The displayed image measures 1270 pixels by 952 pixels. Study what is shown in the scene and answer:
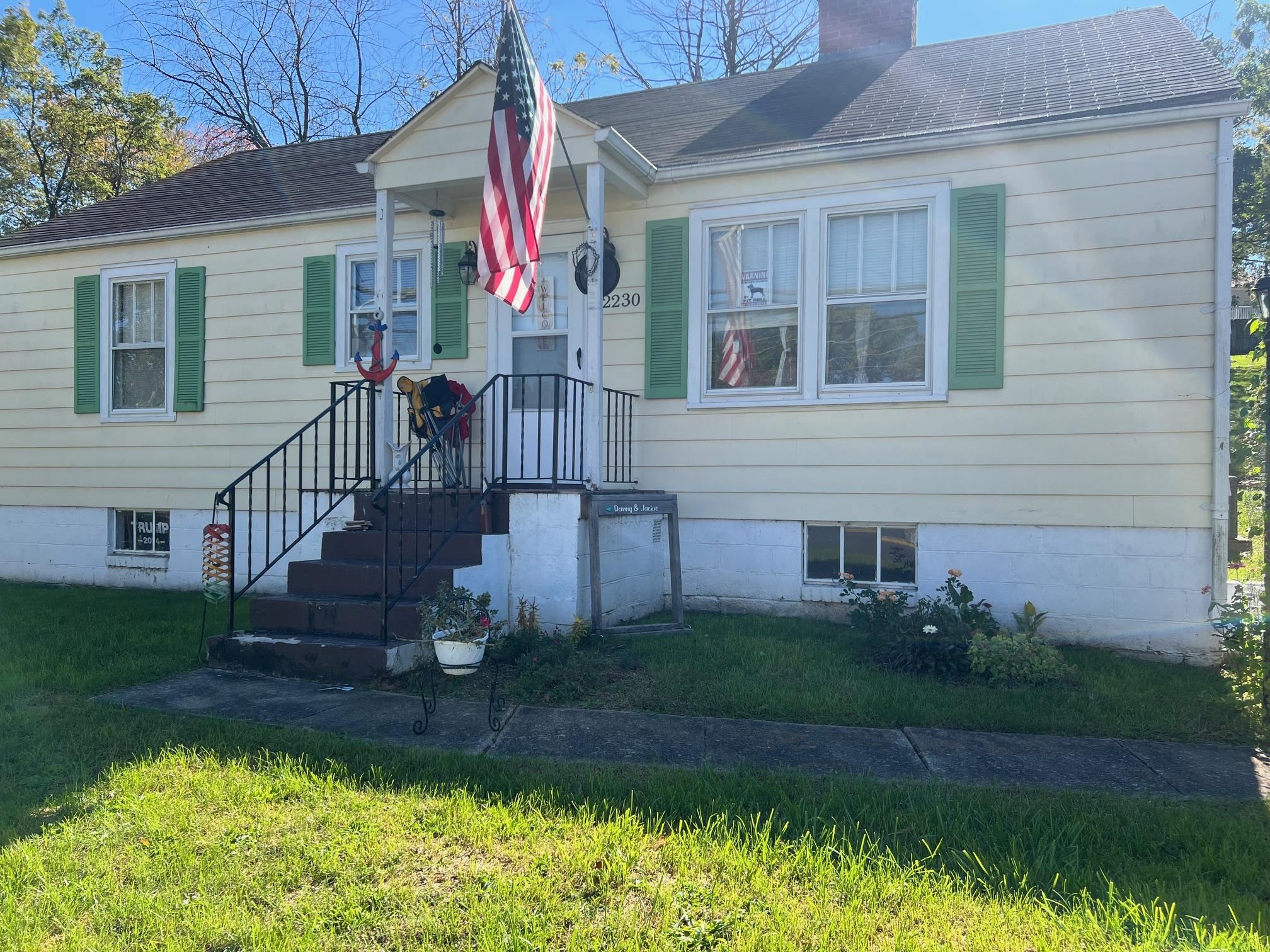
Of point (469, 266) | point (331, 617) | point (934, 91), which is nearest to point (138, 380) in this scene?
point (469, 266)

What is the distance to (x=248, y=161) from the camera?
34.7ft

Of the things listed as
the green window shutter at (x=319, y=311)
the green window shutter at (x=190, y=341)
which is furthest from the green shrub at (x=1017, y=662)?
the green window shutter at (x=190, y=341)

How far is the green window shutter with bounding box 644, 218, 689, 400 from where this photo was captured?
22.8 feet

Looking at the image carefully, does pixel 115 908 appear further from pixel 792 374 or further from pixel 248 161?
pixel 248 161

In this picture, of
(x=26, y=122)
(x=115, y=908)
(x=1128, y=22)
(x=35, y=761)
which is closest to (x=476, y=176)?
(x=35, y=761)

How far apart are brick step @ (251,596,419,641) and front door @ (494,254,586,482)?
6.34ft

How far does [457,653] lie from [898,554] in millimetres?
3617

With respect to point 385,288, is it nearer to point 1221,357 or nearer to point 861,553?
point 861,553

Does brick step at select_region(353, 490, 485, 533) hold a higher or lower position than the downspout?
lower

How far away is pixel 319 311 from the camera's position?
8086mm

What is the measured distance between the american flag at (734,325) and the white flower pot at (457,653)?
333 centimetres

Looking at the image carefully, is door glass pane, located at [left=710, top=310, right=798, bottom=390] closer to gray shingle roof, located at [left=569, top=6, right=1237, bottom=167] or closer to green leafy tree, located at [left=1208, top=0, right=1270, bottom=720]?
gray shingle roof, located at [left=569, top=6, right=1237, bottom=167]

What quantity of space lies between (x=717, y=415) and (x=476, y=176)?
2.64m

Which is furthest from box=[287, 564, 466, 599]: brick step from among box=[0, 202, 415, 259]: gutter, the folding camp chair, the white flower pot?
box=[0, 202, 415, 259]: gutter
